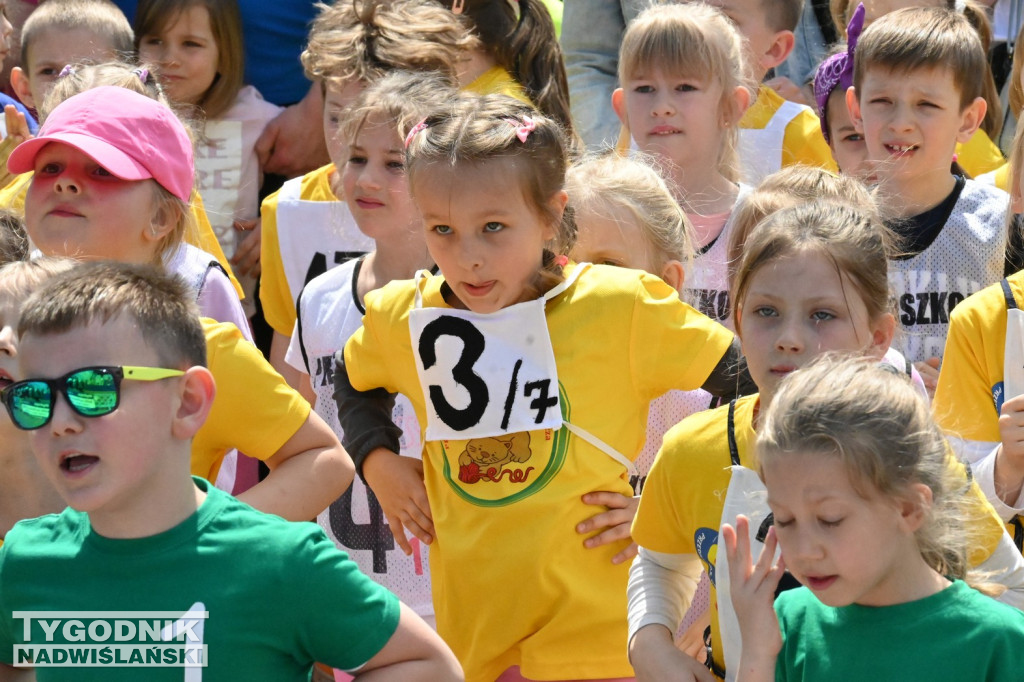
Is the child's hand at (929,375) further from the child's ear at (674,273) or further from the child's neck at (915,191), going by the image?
the child's ear at (674,273)

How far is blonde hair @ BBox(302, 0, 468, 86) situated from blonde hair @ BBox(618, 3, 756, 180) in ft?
2.12

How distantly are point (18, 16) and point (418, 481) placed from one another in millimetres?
3613

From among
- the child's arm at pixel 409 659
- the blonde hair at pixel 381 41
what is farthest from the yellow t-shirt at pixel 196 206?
the child's arm at pixel 409 659

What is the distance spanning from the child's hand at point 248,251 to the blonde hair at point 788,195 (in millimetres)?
2208

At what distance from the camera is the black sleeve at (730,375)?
3398 mm

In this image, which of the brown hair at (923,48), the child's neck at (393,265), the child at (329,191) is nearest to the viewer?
the child's neck at (393,265)

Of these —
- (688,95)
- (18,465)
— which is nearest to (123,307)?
(18,465)

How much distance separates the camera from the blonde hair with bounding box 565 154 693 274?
401 cm

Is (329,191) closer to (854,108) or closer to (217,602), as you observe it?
(854,108)

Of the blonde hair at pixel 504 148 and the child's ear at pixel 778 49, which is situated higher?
the child's ear at pixel 778 49

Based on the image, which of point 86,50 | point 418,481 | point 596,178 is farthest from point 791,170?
point 86,50

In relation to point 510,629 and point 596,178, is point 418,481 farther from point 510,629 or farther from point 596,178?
point 596,178

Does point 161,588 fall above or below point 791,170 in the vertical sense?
below

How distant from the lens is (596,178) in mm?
4094
